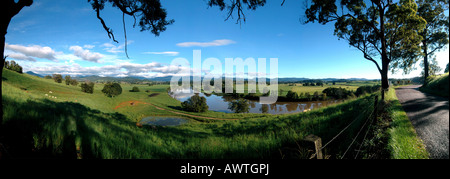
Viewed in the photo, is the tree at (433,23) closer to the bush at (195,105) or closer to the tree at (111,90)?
the bush at (195,105)

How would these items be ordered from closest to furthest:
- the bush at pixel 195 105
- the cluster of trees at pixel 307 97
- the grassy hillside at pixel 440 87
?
the grassy hillside at pixel 440 87 < the bush at pixel 195 105 < the cluster of trees at pixel 307 97

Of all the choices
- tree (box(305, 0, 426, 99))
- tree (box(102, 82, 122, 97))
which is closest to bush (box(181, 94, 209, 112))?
tree (box(102, 82, 122, 97))

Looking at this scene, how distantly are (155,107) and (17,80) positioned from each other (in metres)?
23.9

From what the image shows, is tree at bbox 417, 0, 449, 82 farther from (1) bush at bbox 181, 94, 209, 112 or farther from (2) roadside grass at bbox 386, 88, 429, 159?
(1) bush at bbox 181, 94, 209, 112

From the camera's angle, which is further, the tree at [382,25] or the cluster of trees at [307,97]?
the cluster of trees at [307,97]

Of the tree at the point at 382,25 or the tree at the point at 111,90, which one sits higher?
the tree at the point at 382,25

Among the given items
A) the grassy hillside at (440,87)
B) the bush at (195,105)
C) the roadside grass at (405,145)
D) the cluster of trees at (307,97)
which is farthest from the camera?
the cluster of trees at (307,97)

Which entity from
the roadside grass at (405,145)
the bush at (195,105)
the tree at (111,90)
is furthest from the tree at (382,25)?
the tree at (111,90)

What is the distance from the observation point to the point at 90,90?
38.4 metres

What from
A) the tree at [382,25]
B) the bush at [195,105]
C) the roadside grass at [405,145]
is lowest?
the bush at [195,105]

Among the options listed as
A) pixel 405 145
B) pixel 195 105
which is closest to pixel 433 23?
pixel 405 145

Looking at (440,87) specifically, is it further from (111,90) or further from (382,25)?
(111,90)

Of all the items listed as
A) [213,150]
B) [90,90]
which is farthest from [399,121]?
[90,90]
